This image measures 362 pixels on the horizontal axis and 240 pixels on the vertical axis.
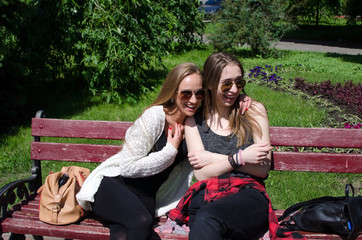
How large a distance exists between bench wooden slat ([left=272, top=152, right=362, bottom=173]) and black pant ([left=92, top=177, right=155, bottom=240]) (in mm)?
1065

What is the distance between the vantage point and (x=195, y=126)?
280 cm

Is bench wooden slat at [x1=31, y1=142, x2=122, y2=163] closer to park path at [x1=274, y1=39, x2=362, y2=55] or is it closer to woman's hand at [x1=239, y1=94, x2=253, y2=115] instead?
woman's hand at [x1=239, y1=94, x2=253, y2=115]

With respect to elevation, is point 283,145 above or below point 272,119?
above

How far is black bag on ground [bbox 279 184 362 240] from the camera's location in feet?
7.84

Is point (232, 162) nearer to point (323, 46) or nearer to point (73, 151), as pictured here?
point (73, 151)

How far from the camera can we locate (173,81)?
2.69 metres

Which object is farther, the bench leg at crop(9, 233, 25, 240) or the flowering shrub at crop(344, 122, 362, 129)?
the flowering shrub at crop(344, 122, 362, 129)

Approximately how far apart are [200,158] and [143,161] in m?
0.38

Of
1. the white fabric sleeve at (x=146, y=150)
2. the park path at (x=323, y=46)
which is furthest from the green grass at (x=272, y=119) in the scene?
the park path at (x=323, y=46)

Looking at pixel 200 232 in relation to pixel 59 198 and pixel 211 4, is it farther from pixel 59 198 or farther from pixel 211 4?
pixel 211 4

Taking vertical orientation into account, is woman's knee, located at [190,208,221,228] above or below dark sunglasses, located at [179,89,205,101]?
below

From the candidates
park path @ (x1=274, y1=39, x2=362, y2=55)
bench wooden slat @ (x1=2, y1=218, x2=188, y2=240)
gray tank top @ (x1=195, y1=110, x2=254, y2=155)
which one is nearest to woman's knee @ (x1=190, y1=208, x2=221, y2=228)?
bench wooden slat @ (x1=2, y1=218, x2=188, y2=240)

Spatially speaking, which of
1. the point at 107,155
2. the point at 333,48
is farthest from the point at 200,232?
the point at 333,48

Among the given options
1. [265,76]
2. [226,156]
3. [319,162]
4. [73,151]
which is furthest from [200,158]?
[265,76]
